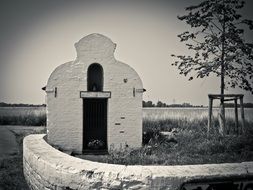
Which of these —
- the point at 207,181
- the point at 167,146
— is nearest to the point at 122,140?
the point at 167,146

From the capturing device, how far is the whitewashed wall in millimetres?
10836

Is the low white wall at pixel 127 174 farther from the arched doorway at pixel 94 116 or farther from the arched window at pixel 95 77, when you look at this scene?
the arched window at pixel 95 77

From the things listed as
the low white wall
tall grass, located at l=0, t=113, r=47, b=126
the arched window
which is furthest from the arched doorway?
tall grass, located at l=0, t=113, r=47, b=126

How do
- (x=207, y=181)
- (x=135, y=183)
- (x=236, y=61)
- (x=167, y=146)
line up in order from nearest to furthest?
(x=207, y=181)
(x=135, y=183)
(x=167, y=146)
(x=236, y=61)

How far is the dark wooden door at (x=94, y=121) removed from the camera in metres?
11.5

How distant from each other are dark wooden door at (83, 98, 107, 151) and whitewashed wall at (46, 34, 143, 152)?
0.57 m

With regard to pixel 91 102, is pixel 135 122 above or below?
below

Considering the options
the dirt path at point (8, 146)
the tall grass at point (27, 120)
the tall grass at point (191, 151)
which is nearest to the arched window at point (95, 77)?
the tall grass at point (191, 151)

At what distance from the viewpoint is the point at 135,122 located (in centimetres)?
1115

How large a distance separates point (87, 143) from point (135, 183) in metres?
7.94

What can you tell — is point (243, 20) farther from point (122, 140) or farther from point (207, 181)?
point (207, 181)

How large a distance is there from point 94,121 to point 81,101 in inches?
45.6

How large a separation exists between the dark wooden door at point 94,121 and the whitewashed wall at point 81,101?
573 millimetres

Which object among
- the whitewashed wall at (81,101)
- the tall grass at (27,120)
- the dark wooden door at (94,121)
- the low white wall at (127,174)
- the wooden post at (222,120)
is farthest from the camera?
the tall grass at (27,120)
